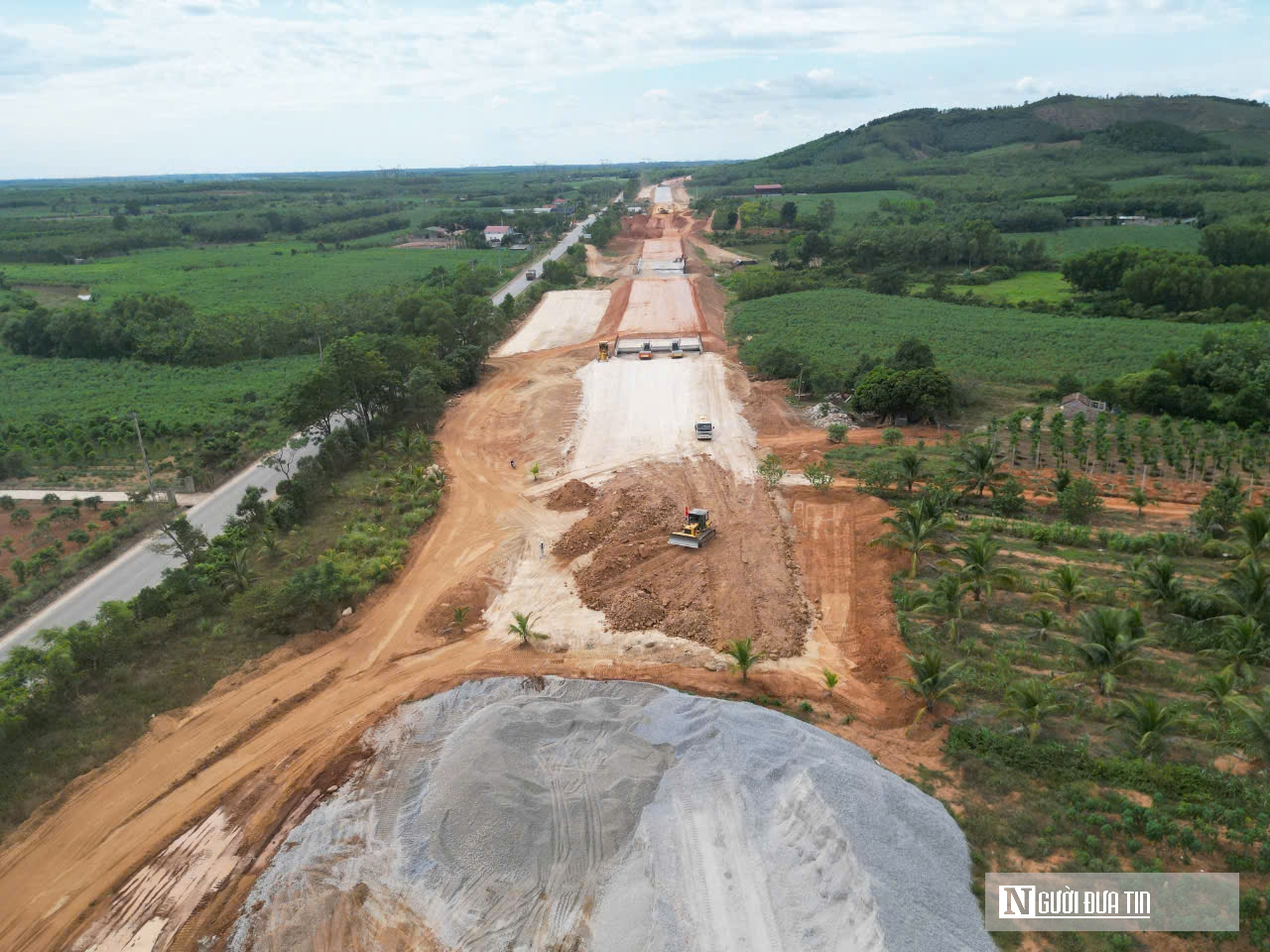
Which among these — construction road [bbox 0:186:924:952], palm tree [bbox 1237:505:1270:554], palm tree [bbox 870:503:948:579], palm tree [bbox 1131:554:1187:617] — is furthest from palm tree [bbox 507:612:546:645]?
palm tree [bbox 1237:505:1270:554]

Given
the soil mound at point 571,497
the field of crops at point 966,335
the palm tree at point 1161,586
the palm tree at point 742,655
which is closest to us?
the palm tree at point 742,655

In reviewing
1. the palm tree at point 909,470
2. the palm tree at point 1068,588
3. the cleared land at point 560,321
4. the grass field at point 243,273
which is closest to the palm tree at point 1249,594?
the palm tree at point 1068,588

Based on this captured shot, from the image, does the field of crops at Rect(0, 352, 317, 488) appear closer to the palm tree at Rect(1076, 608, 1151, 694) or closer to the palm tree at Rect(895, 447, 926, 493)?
the palm tree at Rect(895, 447, 926, 493)

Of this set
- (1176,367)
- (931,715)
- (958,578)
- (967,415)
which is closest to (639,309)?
(967,415)

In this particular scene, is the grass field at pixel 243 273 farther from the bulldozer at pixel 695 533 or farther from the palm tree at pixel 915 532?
the palm tree at pixel 915 532

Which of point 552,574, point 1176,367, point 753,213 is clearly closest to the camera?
point 552,574

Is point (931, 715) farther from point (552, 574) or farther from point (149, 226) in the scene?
point (149, 226)
